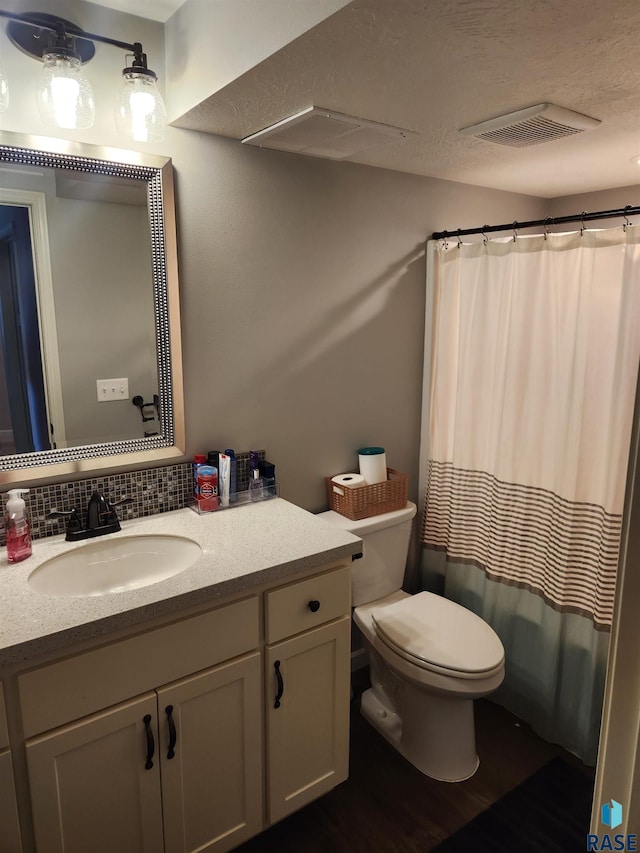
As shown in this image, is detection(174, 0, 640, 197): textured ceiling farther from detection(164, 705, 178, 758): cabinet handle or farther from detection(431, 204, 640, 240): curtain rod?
detection(164, 705, 178, 758): cabinet handle

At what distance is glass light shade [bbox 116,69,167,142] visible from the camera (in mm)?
1517

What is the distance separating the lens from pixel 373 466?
2.29 m

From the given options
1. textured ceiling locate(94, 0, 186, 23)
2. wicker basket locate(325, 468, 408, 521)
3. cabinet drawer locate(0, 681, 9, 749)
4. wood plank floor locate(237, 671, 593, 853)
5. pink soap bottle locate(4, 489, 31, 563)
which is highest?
textured ceiling locate(94, 0, 186, 23)

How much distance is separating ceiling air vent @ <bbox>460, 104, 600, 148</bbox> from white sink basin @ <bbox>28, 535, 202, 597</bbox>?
1476 mm

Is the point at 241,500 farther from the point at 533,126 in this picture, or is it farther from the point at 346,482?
the point at 533,126

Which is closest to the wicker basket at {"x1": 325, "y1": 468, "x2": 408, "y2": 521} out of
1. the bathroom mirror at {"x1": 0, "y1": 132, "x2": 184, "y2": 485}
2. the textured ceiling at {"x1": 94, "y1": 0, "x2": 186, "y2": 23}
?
the bathroom mirror at {"x1": 0, "y1": 132, "x2": 184, "y2": 485}

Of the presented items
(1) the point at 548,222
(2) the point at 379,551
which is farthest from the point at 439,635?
(1) the point at 548,222

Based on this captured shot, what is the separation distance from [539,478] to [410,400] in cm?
66

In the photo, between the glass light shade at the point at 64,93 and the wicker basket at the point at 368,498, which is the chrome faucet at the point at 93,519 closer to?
the wicker basket at the point at 368,498

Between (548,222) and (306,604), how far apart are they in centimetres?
151

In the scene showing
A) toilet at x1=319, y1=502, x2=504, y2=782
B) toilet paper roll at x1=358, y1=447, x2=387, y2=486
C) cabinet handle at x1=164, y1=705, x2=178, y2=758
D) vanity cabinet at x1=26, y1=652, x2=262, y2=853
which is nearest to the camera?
vanity cabinet at x1=26, y1=652, x2=262, y2=853

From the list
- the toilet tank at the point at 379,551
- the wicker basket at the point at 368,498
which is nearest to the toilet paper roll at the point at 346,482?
the wicker basket at the point at 368,498

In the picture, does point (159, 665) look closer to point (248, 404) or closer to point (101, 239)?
point (248, 404)

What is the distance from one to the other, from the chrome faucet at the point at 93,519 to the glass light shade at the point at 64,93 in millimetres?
1012
